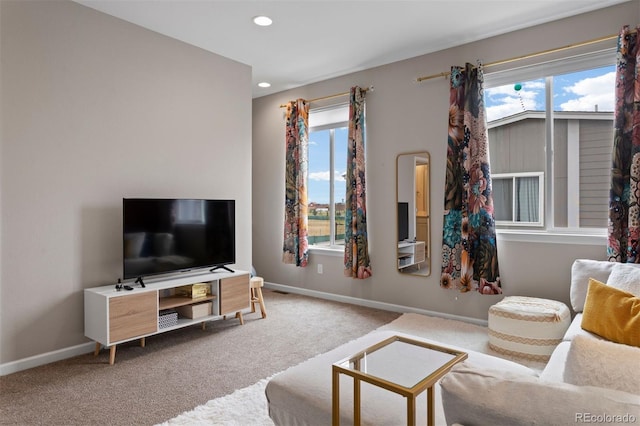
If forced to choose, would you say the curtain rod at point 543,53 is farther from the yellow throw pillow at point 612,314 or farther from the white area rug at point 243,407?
the white area rug at point 243,407

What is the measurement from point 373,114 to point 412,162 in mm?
763

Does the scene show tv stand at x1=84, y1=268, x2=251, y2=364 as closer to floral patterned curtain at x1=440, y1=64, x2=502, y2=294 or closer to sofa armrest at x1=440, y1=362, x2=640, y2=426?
floral patterned curtain at x1=440, y1=64, x2=502, y2=294

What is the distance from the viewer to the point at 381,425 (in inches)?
54.1

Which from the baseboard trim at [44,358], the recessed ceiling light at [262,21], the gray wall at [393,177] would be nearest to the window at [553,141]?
the gray wall at [393,177]

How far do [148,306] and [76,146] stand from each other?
1390 millimetres

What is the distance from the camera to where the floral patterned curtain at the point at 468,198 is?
11.6ft

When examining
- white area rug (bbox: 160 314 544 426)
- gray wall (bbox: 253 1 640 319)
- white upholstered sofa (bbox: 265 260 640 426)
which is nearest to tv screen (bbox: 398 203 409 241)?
gray wall (bbox: 253 1 640 319)

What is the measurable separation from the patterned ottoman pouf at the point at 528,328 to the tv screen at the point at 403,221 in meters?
1.34

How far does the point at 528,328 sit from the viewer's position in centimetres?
283

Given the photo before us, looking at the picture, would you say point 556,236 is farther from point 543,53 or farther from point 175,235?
point 175,235

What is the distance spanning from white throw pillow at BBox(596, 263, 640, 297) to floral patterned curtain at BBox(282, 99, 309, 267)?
3.27 meters

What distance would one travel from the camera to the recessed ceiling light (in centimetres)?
335

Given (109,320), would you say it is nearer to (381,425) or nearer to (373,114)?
(381,425)

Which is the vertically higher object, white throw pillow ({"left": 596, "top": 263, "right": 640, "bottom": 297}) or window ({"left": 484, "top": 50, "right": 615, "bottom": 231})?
window ({"left": 484, "top": 50, "right": 615, "bottom": 231})
